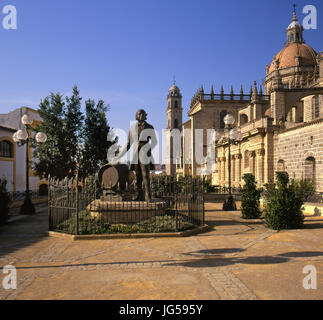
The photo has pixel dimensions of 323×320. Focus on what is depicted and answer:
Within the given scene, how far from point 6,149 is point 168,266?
22.7 metres

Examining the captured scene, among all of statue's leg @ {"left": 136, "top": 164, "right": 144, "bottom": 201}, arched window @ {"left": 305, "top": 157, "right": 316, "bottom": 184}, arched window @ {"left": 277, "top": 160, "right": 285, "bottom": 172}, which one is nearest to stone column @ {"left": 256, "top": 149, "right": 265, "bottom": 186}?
arched window @ {"left": 277, "top": 160, "right": 285, "bottom": 172}

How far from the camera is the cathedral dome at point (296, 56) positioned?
36.8 metres

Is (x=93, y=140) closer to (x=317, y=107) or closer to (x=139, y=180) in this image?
(x=139, y=180)

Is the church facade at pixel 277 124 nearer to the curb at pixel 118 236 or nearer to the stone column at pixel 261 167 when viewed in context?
the stone column at pixel 261 167

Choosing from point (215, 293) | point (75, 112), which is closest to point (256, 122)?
point (75, 112)

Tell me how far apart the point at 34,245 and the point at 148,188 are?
3.76m

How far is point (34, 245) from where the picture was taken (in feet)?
24.0

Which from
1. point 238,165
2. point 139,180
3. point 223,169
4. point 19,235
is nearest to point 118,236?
point 139,180

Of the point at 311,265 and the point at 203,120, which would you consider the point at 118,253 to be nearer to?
the point at 311,265

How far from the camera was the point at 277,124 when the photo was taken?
69.6 ft

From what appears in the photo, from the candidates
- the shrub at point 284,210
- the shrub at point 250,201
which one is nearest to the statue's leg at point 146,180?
the shrub at point 284,210

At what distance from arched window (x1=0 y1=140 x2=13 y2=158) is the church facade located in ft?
54.9

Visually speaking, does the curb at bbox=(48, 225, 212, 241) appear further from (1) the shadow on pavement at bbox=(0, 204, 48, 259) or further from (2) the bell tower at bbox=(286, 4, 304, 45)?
(2) the bell tower at bbox=(286, 4, 304, 45)

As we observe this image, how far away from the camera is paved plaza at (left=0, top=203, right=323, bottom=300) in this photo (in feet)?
13.9
